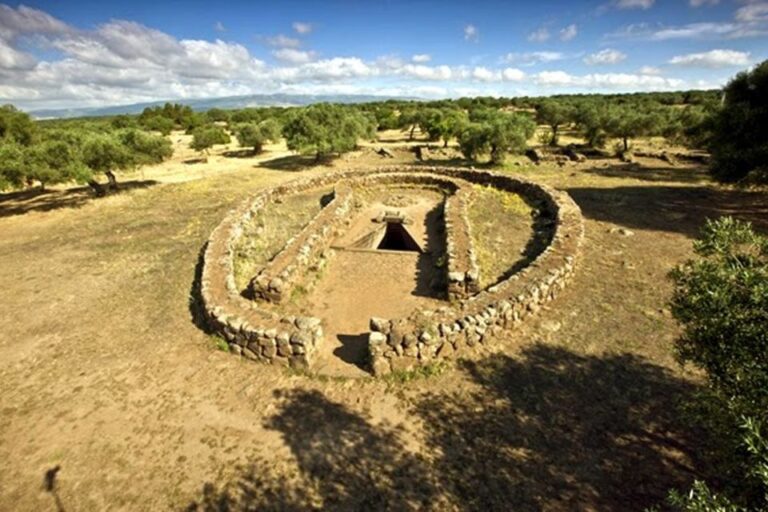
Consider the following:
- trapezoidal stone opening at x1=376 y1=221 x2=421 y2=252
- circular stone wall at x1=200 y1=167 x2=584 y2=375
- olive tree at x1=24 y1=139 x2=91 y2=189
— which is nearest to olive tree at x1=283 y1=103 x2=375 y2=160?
olive tree at x1=24 y1=139 x2=91 y2=189

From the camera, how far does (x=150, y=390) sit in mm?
9633

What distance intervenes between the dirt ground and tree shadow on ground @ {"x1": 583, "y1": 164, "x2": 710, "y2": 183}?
14054mm

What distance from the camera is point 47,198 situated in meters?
26.9

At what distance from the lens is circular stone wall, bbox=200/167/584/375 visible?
33.3 feet

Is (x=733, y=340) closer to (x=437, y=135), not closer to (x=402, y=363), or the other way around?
(x=402, y=363)

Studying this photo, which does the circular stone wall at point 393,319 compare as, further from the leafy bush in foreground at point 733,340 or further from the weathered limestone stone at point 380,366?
the leafy bush in foreground at point 733,340

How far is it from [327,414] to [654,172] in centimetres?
2956

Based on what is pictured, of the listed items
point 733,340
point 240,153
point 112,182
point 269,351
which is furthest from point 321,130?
point 733,340

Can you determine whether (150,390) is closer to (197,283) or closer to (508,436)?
(197,283)

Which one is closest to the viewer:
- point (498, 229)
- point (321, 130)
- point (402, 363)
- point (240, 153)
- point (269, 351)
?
point (402, 363)

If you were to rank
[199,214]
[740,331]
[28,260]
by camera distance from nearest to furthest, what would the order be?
[740,331], [28,260], [199,214]

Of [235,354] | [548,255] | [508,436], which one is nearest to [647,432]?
[508,436]

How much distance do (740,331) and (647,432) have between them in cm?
398

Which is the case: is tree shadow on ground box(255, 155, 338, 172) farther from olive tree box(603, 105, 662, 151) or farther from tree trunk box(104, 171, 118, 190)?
olive tree box(603, 105, 662, 151)
